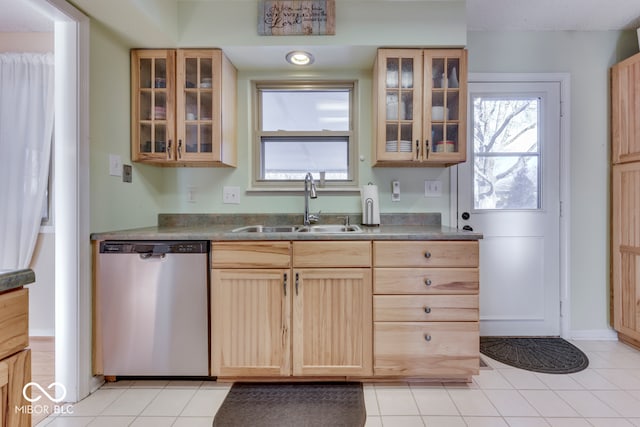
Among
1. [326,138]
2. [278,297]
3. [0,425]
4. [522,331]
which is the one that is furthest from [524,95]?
[0,425]

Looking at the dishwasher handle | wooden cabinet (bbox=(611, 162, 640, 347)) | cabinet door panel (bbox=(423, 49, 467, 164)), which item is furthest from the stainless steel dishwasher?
wooden cabinet (bbox=(611, 162, 640, 347))

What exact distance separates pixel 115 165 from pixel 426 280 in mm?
1915

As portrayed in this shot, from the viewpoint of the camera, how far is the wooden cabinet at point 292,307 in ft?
5.67

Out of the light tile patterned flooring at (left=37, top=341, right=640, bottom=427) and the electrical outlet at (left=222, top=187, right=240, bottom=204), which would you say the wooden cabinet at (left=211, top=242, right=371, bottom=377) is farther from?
the electrical outlet at (left=222, top=187, right=240, bottom=204)

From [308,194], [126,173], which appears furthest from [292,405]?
[126,173]

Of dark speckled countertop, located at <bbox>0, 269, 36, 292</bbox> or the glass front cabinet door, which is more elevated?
the glass front cabinet door

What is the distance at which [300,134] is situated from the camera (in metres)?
2.42

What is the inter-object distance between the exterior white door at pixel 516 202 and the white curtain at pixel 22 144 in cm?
315

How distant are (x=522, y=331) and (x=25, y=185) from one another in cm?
→ 388

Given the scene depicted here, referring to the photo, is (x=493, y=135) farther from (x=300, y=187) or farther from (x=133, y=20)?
(x=133, y=20)

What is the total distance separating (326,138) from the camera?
8.02 feet

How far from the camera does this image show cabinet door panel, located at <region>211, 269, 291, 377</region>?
1.73 m

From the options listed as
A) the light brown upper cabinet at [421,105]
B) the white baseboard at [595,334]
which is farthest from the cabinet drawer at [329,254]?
the white baseboard at [595,334]

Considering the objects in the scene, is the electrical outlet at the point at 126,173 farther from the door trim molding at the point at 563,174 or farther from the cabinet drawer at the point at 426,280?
the door trim molding at the point at 563,174
